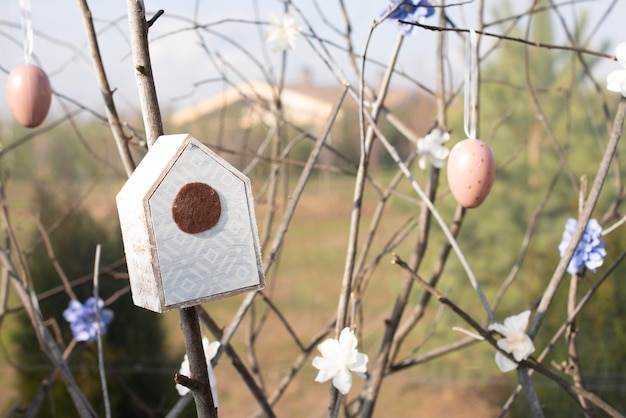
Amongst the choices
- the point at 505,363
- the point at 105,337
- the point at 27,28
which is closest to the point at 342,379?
the point at 505,363

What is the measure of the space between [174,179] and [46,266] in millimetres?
1844

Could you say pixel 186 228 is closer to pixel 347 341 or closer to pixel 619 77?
pixel 347 341

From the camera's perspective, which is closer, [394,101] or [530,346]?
[530,346]

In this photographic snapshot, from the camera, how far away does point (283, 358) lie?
389cm

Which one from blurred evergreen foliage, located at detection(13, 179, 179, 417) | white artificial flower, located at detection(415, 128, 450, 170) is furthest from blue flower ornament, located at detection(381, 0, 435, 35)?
blurred evergreen foliage, located at detection(13, 179, 179, 417)

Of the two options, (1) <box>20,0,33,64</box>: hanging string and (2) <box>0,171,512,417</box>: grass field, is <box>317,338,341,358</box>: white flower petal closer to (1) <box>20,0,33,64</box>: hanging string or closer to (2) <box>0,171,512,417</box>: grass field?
(1) <box>20,0,33,64</box>: hanging string

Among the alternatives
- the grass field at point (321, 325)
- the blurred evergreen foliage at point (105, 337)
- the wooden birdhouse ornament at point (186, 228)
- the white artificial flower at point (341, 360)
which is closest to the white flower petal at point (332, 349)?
the white artificial flower at point (341, 360)

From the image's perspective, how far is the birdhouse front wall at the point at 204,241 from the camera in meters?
0.48

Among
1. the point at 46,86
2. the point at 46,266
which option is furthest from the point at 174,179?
the point at 46,266

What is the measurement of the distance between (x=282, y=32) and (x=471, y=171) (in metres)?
0.38

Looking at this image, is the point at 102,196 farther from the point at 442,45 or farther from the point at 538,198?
the point at 442,45

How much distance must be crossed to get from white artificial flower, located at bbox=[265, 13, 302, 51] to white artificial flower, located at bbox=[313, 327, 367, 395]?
415mm

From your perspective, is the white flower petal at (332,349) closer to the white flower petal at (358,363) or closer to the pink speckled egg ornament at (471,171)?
the white flower petal at (358,363)

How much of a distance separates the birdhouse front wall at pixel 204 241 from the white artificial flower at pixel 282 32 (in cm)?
41
